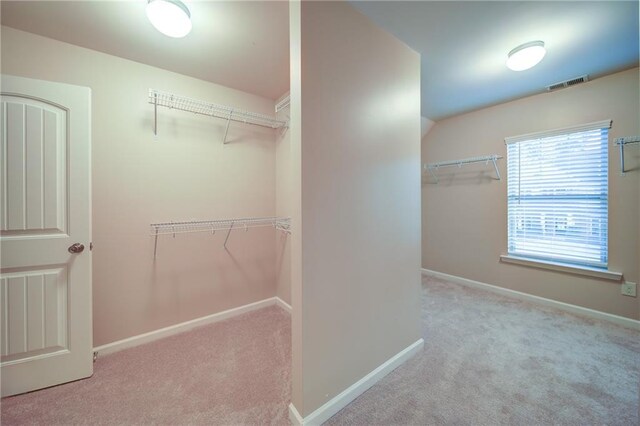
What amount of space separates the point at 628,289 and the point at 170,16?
4397mm

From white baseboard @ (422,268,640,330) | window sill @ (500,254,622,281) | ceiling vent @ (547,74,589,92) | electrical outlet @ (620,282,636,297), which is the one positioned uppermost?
ceiling vent @ (547,74,589,92)

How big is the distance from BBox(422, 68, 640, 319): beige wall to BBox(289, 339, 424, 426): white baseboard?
2.01 m

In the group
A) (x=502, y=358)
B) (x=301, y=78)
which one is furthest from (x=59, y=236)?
(x=502, y=358)

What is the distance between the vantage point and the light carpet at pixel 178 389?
1348mm

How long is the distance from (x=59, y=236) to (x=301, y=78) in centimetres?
191

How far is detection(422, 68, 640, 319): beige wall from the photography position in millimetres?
2244

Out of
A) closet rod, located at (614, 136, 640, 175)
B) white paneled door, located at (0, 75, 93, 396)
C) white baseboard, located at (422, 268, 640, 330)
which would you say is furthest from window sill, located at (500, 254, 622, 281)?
white paneled door, located at (0, 75, 93, 396)

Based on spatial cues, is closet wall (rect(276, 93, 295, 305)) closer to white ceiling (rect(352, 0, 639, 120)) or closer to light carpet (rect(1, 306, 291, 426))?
light carpet (rect(1, 306, 291, 426))

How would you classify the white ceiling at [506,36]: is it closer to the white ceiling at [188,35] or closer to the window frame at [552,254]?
the window frame at [552,254]

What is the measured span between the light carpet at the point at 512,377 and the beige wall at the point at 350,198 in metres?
0.23

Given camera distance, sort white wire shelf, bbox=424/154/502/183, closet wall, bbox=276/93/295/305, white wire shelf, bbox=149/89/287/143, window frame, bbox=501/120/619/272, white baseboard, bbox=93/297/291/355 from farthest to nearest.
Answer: white wire shelf, bbox=424/154/502/183, closet wall, bbox=276/93/295/305, window frame, bbox=501/120/619/272, white wire shelf, bbox=149/89/287/143, white baseboard, bbox=93/297/291/355

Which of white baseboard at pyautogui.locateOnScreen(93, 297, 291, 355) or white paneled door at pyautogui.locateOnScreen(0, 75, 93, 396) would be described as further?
white baseboard at pyautogui.locateOnScreen(93, 297, 291, 355)

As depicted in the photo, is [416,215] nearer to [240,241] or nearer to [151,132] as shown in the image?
[240,241]

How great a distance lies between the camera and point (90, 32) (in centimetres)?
168
